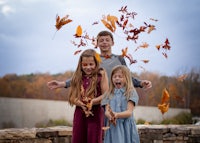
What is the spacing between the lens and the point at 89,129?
2762 millimetres

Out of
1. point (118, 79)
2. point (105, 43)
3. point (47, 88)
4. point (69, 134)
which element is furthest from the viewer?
point (47, 88)

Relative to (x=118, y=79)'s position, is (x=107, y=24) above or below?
above

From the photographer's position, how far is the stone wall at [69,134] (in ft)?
13.4

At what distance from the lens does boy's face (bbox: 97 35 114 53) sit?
122 inches

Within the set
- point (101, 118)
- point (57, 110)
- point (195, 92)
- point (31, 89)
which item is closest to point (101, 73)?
point (101, 118)

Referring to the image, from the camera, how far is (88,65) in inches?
110

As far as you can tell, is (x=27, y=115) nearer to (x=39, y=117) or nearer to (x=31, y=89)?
(x=39, y=117)

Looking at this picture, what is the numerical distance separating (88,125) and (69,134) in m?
1.70

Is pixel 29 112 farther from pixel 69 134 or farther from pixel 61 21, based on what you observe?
pixel 61 21

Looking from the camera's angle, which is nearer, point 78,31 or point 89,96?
point 89,96

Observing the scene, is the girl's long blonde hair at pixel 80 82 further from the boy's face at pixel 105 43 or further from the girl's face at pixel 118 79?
the boy's face at pixel 105 43

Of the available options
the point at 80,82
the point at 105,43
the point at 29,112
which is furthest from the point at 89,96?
the point at 29,112

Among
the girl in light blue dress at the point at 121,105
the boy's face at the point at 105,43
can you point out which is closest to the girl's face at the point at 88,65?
Result: the girl in light blue dress at the point at 121,105

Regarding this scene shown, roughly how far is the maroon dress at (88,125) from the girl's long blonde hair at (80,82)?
45 millimetres
